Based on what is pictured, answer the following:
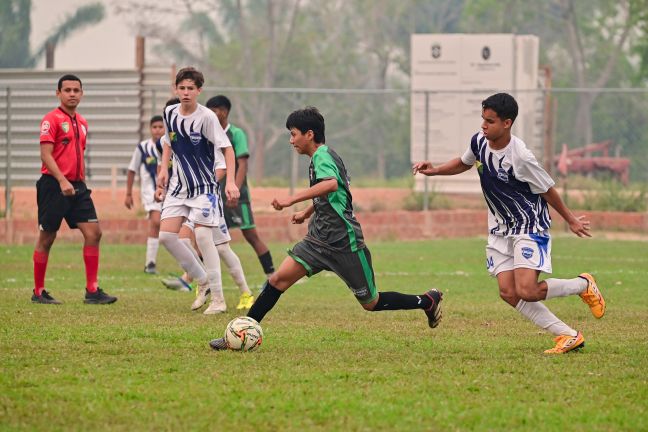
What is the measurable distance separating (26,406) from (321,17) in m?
46.1

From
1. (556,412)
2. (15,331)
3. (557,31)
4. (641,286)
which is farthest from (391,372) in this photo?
(557,31)

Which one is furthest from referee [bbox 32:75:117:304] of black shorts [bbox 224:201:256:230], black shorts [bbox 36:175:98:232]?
black shorts [bbox 224:201:256:230]

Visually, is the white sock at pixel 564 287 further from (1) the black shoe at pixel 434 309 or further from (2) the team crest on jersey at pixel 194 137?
(2) the team crest on jersey at pixel 194 137

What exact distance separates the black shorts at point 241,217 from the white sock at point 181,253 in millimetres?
2199

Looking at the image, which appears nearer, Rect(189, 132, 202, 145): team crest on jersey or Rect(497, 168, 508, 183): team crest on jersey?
Rect(497, 168, 508, 183): team crest on jersey

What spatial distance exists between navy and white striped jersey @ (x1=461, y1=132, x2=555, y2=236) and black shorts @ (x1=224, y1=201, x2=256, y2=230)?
501 cm

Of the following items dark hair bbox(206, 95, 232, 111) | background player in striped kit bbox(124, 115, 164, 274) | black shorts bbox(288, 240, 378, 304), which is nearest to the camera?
black shorts bbox(288, 240, 378, 304)

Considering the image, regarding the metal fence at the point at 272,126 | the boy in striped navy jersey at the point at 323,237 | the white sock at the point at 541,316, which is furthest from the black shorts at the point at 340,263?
the metal fence at the point at 272,126

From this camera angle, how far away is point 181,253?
10.7 m

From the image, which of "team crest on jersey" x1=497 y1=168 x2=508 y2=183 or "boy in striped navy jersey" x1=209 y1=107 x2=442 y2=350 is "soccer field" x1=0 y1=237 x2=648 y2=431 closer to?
"boy in striped navy jersey" x1=209 y1=107 x2=442 y2=350

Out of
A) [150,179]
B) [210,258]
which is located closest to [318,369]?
[210,258]

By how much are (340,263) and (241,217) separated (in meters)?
4.84

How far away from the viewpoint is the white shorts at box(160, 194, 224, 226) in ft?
34.6

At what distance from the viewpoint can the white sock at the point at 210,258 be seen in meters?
10.6
